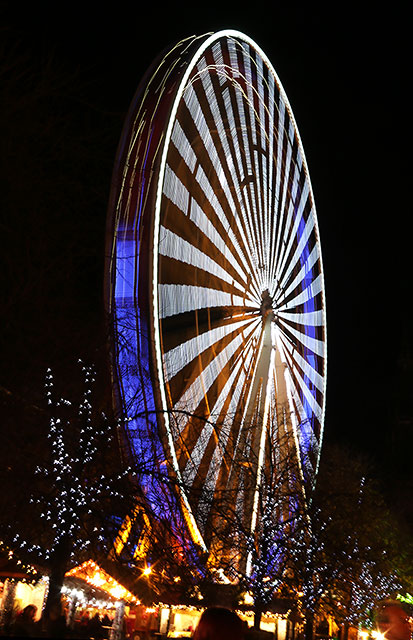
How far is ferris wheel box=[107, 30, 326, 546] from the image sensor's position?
10305 millimetres

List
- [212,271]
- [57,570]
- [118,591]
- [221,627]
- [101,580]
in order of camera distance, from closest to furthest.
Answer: [221,627]
[57,570]
[212,271]
[101,580]
[118,591]

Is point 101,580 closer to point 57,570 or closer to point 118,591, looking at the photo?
point 118,591

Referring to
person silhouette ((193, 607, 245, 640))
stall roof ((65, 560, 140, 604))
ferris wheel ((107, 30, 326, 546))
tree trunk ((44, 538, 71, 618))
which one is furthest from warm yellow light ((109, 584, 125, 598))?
person silhouette ((193, 607, 245, 640))

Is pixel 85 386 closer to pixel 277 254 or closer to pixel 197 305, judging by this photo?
pixel 197 305

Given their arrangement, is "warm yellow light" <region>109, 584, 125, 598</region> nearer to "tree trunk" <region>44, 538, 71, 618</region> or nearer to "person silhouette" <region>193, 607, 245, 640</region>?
"tree trunk" <region>44, 538, 71, 618</region>

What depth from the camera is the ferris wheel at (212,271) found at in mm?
10305

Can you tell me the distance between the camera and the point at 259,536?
61.2 ft

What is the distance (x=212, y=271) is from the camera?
1376cm

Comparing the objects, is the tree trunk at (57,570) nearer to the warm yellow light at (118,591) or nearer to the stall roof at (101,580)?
the stall roof at (101,580)

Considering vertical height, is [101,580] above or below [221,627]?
above

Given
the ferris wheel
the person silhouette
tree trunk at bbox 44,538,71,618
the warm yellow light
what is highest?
the ferris wheel

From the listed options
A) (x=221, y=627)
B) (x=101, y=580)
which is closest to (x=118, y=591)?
(x=101, y=580)

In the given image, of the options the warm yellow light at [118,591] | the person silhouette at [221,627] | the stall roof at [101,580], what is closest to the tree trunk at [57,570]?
the stall roof at [101,580]

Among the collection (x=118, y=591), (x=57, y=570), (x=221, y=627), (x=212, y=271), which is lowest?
(x=221, y=627)
